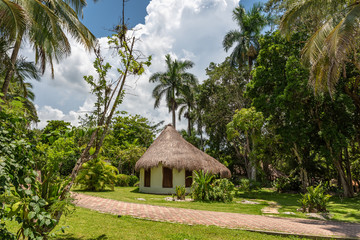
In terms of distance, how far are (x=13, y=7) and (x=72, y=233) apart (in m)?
6.23

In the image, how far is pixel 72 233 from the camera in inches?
179

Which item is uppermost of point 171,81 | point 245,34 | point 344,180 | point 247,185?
point 245,34

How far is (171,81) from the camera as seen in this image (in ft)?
90.6

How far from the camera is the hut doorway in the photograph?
52.0ft

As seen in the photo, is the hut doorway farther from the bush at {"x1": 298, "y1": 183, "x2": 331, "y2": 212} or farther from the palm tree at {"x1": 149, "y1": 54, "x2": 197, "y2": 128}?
the palm tree at {"x1": 149, "y1": 54, "x2": 197, "y2": 128}

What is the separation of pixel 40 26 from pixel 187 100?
806 inches

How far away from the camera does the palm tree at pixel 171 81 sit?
2744 cm

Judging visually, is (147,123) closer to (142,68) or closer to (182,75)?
(182,75)

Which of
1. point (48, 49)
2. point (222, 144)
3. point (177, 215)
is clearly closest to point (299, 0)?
point (177, 215)

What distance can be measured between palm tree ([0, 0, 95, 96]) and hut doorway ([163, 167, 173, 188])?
8.50 m

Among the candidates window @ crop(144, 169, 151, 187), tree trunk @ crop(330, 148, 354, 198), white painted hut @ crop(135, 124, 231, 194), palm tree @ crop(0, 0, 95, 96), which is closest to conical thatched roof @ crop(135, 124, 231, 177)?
white painted hut @ crop(135, 124, 231, 194)

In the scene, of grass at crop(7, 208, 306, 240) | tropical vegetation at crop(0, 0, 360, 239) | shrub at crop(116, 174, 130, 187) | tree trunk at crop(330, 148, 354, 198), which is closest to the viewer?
tropical vegetation at crop(0, 0, 360, 239)

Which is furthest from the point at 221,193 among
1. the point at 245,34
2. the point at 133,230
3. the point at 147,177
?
the point at 245,34

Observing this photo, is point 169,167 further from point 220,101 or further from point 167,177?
point 220,101
